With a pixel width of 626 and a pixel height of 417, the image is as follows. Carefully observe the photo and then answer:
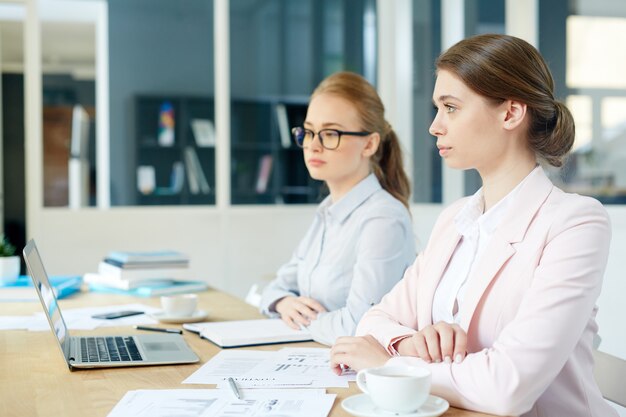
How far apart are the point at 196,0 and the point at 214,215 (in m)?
1.38

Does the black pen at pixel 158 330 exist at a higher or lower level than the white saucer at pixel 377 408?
lower

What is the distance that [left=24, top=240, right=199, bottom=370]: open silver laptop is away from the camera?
5.38 feet

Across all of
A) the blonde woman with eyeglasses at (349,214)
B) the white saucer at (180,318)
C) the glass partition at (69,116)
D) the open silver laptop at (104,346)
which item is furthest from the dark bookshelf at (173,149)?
the open silver laptop at (104,346)

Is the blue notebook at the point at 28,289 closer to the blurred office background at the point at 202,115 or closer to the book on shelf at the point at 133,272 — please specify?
the book on shelf at the point at 133,272

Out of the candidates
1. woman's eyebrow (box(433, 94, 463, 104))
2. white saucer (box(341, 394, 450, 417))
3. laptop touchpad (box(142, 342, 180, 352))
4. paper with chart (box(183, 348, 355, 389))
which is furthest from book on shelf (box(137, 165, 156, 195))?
white saucer (box(341, 394, 450, 417))

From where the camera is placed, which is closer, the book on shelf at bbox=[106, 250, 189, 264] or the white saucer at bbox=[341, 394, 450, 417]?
the white saucer at bbox=[341, 394, 450, 417]

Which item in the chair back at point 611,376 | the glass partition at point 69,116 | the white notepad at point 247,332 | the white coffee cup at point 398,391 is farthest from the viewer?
the glass partition at point 69,116

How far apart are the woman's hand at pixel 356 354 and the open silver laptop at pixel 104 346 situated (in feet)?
1.07

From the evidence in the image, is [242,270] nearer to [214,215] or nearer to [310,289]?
[214,215]

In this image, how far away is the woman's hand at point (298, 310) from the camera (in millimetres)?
2148

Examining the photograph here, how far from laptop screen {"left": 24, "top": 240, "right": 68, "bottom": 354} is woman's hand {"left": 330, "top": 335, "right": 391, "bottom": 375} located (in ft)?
1.83

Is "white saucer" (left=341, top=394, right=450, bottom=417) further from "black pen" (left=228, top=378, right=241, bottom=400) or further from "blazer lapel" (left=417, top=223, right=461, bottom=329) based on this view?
"blazer lapel" (left=417, top=223, right=461, bottom=329)

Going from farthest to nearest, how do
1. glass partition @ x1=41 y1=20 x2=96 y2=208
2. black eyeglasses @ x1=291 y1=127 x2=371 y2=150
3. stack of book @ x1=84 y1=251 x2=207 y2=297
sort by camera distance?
glass partition @ x1=41 y1=20 x2=96 y2=208, stack of book @ x1=84 y1=251 x2=207 y2=297, black eyeglasses @ x1=291 y1=127 x2=371 y2=150

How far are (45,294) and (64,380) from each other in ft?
0.84
